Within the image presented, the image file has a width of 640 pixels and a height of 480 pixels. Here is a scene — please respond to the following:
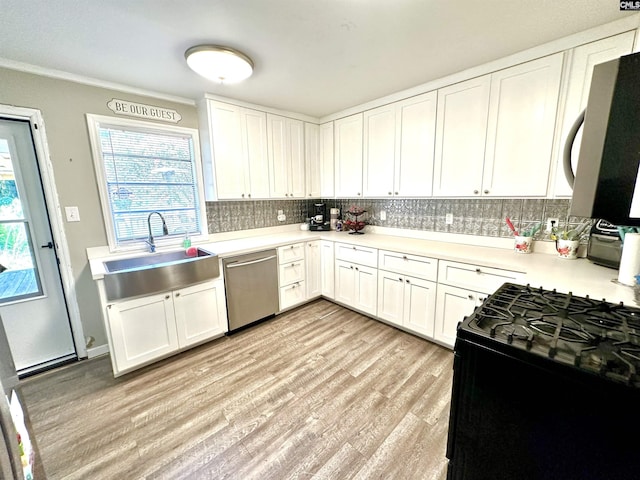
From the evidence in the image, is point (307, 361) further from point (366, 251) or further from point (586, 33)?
point (586, 33)

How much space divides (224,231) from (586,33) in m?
3.43

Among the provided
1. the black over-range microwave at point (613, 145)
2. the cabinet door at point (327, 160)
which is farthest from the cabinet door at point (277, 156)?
the black over-range microwave at point (613, 145)

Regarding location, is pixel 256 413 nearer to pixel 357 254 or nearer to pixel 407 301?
pixel 407 301

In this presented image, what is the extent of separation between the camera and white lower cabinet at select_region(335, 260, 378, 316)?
9.21ft

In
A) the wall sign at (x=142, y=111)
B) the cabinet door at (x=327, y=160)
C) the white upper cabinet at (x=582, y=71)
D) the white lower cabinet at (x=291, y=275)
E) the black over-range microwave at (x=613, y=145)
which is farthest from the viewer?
the cabinet door at (x=327, y=160)

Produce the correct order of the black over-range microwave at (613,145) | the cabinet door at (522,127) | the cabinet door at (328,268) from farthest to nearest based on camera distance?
the cabinet door at (328,268) < the cabinet door at (522,127) < the black over-range microwave at (613,145)

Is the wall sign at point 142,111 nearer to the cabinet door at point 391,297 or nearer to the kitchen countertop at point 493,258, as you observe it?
the kitchen countertop at point 493,258

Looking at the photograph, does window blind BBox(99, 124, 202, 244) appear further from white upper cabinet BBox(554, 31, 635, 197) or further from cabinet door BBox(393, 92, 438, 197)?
white upper cabinet BBox(554, 31, 635, 197)

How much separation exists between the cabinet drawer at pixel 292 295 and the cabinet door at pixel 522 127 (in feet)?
7.20

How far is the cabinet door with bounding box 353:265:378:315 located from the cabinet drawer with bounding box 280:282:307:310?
0.67 m

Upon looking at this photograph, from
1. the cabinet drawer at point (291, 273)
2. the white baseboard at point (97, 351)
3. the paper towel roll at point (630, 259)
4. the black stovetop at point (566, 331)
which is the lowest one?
the white baseboard at point (97, 351)

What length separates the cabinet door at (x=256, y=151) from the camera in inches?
112

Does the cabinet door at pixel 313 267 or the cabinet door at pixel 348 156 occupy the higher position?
the cabinet door at pixel 348 156

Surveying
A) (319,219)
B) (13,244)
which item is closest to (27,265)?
(13,244)
